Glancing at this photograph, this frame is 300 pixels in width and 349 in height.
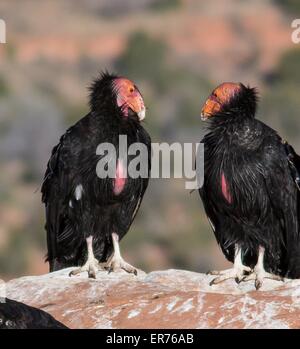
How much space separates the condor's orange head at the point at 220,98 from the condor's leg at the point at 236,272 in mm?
1308

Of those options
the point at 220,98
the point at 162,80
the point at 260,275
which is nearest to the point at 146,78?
the point at 162,80

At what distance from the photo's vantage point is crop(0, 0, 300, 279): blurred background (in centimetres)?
3144

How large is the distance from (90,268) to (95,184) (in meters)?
0.81

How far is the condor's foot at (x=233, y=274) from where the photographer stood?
413 inches

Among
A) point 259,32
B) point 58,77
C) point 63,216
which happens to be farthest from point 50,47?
point 63,216

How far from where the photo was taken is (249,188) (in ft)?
34.3

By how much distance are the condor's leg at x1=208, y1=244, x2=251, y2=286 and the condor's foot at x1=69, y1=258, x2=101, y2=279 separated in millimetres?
1107

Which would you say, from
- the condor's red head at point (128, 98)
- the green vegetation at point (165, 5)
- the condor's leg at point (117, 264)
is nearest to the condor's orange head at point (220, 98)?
the condor's red head at point (128, 98)

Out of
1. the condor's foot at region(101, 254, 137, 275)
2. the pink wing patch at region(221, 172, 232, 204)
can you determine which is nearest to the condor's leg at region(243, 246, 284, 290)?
the pink wing patch at region(221, 172, 232, 204)

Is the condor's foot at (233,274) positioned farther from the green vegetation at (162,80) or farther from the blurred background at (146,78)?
the green vegetation at (162,80)

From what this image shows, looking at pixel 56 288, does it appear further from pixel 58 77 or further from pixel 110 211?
pixel 58 77

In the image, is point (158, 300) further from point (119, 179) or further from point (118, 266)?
point (119, 179)

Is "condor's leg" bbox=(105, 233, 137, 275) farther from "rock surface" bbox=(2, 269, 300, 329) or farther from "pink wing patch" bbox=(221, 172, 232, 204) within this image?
"pink wing patch" bbox=(221, 172, 232, 204)

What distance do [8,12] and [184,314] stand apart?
46662 mm
